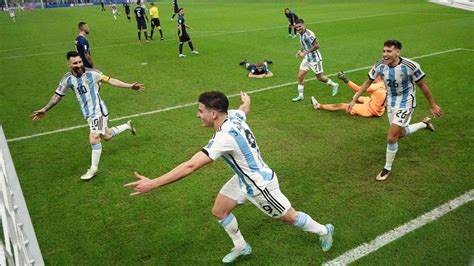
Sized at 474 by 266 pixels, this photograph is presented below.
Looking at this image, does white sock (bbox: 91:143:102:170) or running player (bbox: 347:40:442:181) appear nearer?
running player (bbox: 347:40:442:181)

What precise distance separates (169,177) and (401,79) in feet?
14.2

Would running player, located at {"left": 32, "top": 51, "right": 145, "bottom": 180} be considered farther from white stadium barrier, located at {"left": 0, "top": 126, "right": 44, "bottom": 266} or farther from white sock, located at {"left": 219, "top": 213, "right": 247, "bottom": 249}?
white sock, located at {"left": 219, "top": 213, "right": 247, "bottom": 249}

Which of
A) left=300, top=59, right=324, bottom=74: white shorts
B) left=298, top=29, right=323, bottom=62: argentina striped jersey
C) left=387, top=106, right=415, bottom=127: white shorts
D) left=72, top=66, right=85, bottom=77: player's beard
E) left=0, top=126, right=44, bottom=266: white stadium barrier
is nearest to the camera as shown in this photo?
left=0, top=126, right=44, bottom=266: white stadium barrier

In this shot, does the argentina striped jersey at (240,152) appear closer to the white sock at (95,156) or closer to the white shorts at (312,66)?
the white sock at (95,156)

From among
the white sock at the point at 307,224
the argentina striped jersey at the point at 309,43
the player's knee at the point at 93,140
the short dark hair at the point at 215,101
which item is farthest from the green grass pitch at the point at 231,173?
the short dark hair at the point at 215,101

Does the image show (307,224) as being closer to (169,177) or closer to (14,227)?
(169,177)

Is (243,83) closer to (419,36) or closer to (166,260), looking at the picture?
(166,260)

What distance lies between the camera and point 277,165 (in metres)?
7.33

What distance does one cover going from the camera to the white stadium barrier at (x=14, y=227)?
131 inches

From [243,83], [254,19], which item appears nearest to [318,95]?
[243,83]

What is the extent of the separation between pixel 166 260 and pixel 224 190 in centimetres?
124

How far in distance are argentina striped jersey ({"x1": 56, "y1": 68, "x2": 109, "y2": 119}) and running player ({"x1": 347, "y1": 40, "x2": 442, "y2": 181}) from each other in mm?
4945

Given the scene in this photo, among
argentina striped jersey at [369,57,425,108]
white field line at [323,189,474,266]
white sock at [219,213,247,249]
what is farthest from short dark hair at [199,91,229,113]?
argentina striped jersey at [369,57,425,108]

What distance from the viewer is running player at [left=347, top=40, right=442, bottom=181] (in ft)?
20.0
